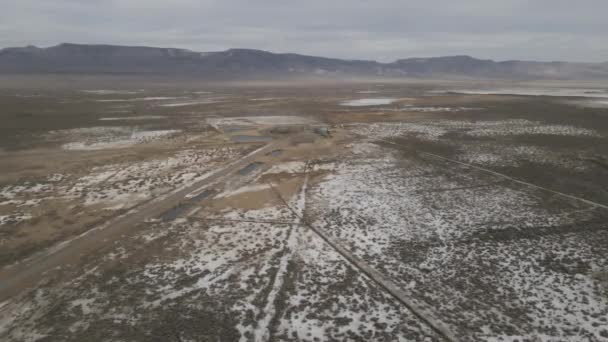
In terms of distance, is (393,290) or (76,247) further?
(76,247)

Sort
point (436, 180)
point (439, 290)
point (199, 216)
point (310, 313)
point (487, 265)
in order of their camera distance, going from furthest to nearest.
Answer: point (436, 180), point (199, 216), point (487, 265), point (439, 290), point (310, 313)

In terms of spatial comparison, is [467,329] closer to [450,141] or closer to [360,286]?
[360,286]

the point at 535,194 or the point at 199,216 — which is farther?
the point at 535,194

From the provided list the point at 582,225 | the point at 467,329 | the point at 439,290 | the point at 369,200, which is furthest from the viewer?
the point at 369,200

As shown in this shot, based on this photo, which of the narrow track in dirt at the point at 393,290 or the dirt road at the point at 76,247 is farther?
the dirt road at the point at 76,247

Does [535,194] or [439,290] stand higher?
[535,194]

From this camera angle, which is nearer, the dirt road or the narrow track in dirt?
the narrow track in dirt

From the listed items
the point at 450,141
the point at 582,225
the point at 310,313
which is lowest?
Answer: the point at 310,313

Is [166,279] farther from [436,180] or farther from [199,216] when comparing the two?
[436,180]

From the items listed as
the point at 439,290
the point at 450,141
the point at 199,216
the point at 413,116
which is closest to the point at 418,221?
the point at 439,290
